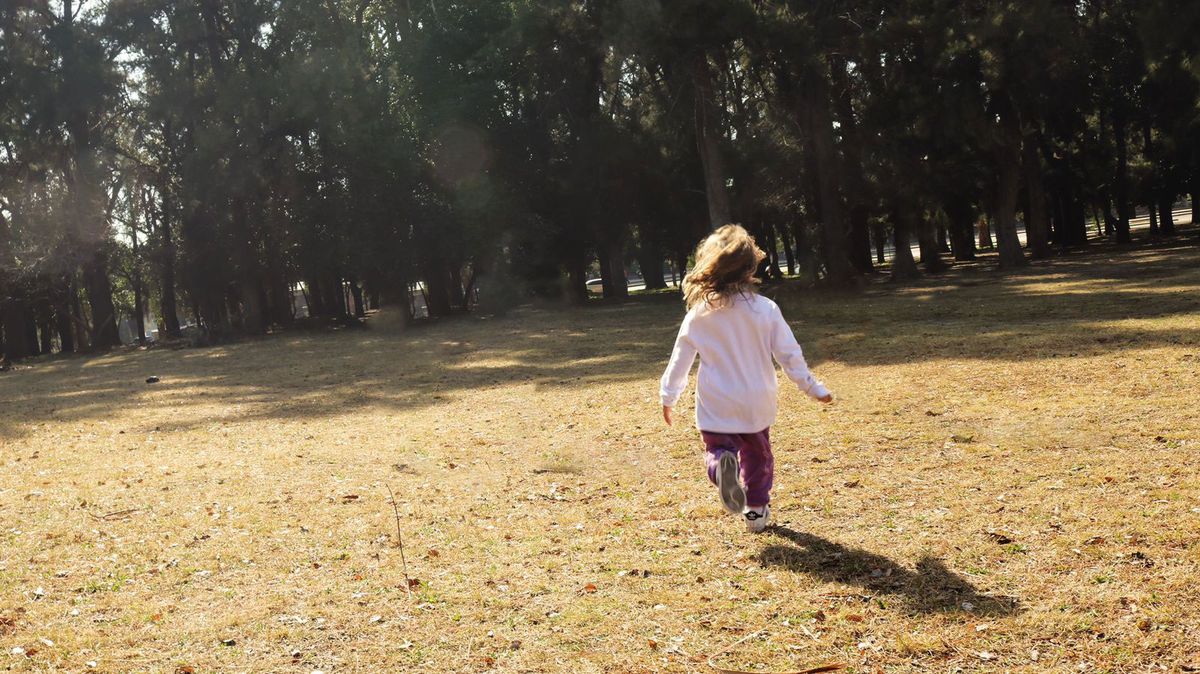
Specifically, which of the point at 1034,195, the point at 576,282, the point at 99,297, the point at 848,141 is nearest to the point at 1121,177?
the point at 1034,195

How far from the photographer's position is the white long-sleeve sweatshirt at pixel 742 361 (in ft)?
19.8

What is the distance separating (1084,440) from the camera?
26.2 feet

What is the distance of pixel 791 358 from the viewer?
6.05 metres

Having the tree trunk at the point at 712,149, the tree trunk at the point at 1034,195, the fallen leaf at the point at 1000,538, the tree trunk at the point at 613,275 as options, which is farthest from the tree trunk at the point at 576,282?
the fallen leaf at the point at 1000,538

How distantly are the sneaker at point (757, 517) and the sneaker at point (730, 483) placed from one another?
272 mm

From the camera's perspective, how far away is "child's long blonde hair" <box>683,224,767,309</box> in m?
5.93

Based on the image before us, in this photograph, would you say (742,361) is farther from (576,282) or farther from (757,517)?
(576,282)

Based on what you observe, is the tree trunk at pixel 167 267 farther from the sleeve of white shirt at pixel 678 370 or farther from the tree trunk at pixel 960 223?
the sleeve of white shirt at pixel 678 370

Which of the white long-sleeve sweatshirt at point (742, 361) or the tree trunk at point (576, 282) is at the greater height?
the tree trunk at point (576, 282)

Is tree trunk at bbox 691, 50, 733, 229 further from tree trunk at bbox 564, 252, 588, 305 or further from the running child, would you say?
the running child

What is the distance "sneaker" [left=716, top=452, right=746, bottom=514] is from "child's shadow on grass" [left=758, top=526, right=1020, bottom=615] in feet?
0.99

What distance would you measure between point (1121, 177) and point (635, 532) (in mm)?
43014

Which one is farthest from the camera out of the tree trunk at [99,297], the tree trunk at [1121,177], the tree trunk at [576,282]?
the tree trunk at [99,297]

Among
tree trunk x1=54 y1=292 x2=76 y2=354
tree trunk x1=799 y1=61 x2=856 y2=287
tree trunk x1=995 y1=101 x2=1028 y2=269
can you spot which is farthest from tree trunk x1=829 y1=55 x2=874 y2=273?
tree trunk x1=54 y1=292 x2=76 y2=354
